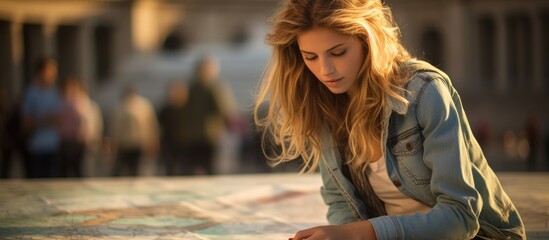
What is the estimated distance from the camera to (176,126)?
51.4ft

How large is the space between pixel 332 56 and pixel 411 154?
52 cm

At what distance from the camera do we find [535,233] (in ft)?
15.1

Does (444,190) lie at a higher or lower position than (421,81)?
lower

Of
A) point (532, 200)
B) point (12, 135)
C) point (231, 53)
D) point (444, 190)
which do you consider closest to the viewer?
point (444, 190)

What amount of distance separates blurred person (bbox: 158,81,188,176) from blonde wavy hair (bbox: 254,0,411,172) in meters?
10.8

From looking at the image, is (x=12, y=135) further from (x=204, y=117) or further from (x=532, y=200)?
(x=532, y=200)

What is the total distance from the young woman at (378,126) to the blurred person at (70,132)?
374 inches

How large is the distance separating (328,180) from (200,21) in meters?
55.4

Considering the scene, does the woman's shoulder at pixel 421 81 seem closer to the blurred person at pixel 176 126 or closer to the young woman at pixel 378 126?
the young woman at pixel 378 126

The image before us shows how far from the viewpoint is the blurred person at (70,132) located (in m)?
13.2

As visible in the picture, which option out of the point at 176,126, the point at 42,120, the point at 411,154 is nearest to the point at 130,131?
the point at 176,126

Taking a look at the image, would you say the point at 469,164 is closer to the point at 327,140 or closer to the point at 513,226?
the point at 513,226

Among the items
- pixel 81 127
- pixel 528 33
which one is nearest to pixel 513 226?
pixel 81 127

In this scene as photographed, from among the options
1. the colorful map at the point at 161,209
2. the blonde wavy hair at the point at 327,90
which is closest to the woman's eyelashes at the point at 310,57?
the blonde wavy hair at the point at 327,90
